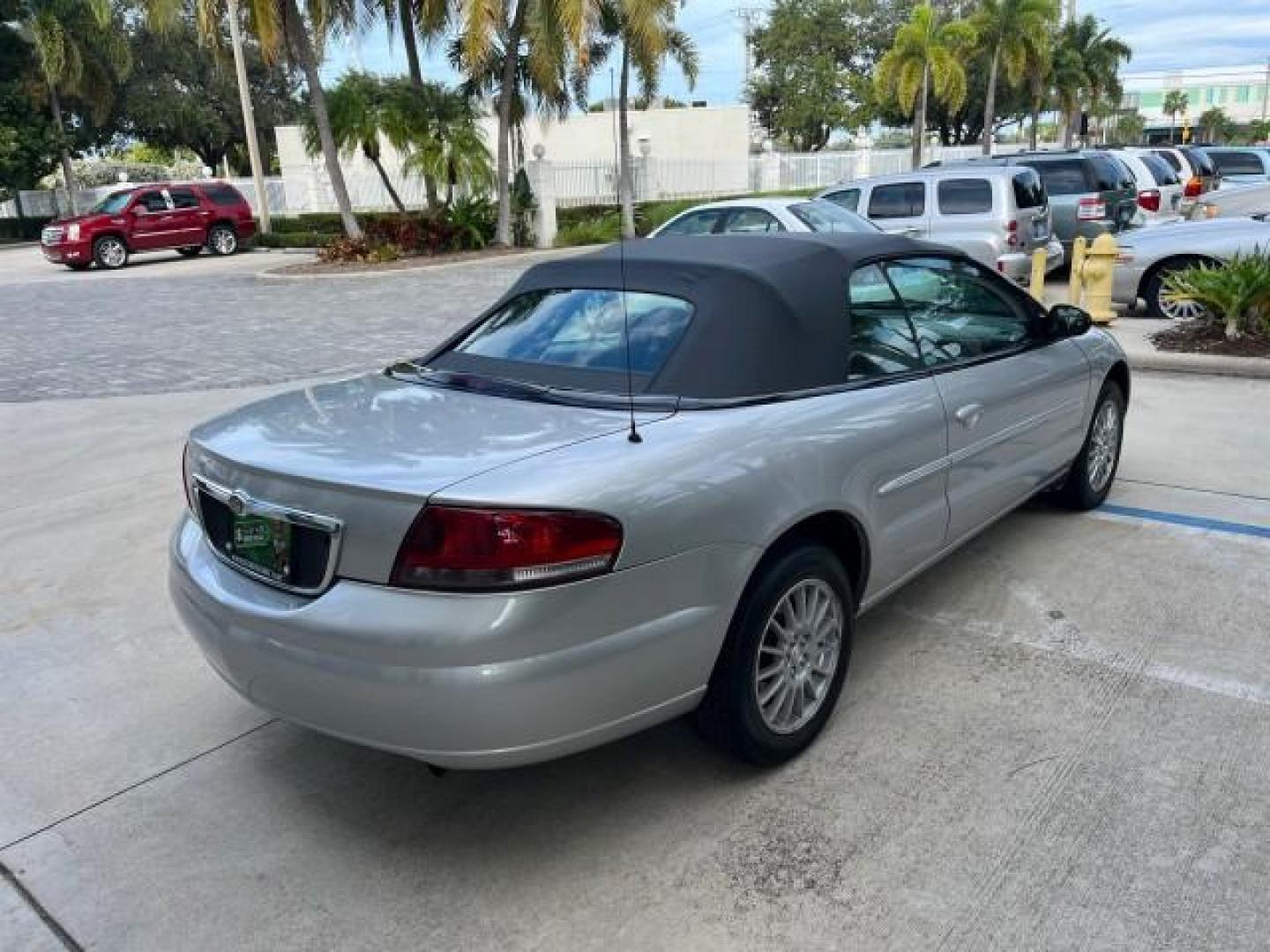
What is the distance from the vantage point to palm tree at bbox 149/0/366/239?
19141mm

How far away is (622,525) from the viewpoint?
8.54 ft

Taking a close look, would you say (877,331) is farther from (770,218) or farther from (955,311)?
(770,218)

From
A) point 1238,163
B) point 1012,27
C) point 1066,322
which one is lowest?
point 1066,322

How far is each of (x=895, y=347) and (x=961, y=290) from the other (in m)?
0.82

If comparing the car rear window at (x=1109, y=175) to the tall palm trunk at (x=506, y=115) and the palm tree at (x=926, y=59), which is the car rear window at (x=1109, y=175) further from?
the palm tree at (x=926, y=59)

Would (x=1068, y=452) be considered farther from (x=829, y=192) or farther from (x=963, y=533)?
(x=829, y=192)

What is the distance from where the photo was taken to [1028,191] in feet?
43.3

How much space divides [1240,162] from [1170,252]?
1497 centimetres

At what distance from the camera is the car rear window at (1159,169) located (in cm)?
1797

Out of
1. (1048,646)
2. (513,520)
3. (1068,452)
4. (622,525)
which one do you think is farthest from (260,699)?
(1068,452)

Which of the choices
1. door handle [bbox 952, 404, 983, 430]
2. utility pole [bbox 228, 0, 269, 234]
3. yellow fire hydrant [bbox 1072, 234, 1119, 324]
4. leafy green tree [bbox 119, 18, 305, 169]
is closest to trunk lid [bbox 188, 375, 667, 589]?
door handle [bbox 952, 404, 983, 430]

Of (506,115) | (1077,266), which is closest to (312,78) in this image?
(506,115)

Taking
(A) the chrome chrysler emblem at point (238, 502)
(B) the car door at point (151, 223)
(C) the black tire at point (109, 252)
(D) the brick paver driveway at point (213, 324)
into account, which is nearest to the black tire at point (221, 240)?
(B) the car door at point (151, 223)

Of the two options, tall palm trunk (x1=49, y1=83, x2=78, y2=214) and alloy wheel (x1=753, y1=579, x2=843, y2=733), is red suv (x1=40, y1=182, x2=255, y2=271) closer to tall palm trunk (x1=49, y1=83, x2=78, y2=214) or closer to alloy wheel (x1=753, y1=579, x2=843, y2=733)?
tall palm trunk (x1=49, y1=83, x2=78, y2=214)
